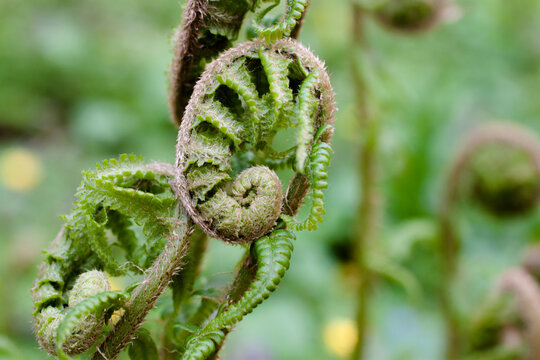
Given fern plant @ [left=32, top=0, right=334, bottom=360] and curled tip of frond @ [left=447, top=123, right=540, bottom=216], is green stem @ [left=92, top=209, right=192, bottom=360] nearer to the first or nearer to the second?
fern plant @ [left=32, top=0, right=334, bottom=360]

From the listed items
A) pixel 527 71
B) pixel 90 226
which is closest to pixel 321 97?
pixel 90 226

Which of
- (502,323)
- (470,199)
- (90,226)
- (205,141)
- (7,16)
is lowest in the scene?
(90,226)

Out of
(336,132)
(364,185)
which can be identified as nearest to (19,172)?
(336,132)

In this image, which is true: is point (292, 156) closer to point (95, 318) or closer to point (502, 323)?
point (95, 318)

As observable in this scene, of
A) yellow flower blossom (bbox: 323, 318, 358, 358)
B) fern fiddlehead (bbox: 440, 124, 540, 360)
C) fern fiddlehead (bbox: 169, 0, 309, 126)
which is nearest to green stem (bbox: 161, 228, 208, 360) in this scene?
fern fiddlehead (bbox: 169, 0, 309, 126)

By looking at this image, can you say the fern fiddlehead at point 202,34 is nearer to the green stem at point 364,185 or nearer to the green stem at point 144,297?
the green stem at point 144,297

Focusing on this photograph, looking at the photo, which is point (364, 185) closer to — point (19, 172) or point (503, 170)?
point (503, 170)

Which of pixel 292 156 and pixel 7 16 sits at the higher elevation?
pixel 7 16

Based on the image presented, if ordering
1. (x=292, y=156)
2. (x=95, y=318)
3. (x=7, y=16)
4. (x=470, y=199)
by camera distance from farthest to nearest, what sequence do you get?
(x=7, y=16)
(x=470, y=199)
(x=292, y=156)
(x=95, y=318)
